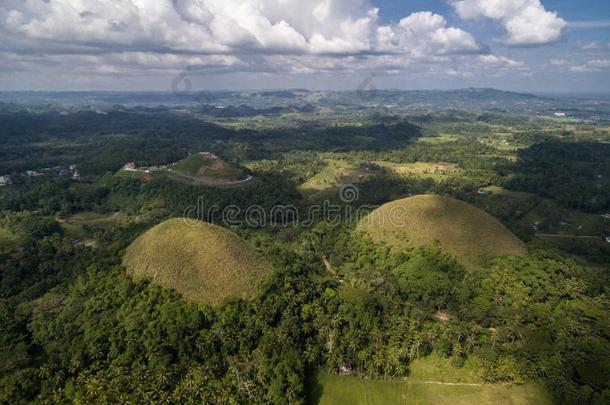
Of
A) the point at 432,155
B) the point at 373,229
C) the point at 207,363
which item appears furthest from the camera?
the point at 432,155

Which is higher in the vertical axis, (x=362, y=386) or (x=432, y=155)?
(x=432, y=155)

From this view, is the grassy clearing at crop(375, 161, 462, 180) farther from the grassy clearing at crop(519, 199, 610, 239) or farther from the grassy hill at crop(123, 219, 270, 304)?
the grassy hill at crop(123, 219, 270, 304)

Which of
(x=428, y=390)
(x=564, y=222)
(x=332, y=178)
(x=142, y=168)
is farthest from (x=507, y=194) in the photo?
(x=142, y=168)

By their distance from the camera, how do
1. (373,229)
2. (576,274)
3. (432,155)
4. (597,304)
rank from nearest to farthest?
(597,304) < (576,274) < (373,229) < (432,155)

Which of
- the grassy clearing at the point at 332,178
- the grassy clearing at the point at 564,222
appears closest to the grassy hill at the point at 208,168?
the grassy clearing at the point at 332,178

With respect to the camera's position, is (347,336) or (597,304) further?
(597,304)

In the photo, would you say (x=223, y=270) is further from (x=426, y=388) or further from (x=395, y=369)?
(x=426, y=388)

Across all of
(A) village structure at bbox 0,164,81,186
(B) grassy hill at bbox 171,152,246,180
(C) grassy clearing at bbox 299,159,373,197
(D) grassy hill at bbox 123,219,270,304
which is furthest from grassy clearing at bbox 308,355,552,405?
(A) village structure at bbox 0,164,81,186

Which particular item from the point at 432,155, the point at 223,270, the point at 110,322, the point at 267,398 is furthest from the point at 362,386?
the point at 432,155
